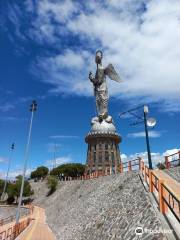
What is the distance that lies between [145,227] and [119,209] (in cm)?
459

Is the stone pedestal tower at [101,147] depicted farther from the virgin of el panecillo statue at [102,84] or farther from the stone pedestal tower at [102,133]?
the virgin of el panecillo statue at [102,84]

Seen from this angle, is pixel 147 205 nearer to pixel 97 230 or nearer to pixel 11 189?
pixel 97 230

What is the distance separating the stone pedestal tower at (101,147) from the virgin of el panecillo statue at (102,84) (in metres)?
1.65

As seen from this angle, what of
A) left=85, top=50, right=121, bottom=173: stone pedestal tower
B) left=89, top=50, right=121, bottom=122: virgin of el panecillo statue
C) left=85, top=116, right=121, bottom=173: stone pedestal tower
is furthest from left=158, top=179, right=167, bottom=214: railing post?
left=89, top=50, right=121, bottom=122: virgin of el panecillo statue

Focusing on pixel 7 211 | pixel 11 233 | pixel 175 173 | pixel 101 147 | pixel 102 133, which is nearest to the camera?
pixel 175 173

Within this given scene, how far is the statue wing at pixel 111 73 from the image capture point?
51.2m

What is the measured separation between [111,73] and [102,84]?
99.8 inches

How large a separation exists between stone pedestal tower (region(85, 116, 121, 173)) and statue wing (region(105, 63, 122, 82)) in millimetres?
7931

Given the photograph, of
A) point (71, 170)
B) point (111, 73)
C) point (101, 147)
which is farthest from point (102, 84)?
point (71, 170)

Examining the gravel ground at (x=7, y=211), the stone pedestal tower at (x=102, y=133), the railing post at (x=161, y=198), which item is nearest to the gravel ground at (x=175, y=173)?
the railing post at (x=161, y=198)

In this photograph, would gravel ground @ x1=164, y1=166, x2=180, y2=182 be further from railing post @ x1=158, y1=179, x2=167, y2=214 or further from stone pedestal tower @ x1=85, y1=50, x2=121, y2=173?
stone pedestal tower @ x1=85, y1=50, x2=121, y2=173

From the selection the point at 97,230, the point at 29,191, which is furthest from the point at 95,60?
the point at 97,230

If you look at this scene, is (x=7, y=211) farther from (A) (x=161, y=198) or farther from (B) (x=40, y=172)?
(B) (x=40, y=172)

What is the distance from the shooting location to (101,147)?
49.8m
